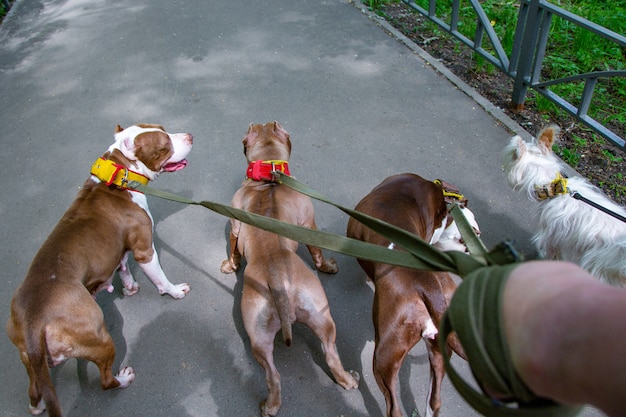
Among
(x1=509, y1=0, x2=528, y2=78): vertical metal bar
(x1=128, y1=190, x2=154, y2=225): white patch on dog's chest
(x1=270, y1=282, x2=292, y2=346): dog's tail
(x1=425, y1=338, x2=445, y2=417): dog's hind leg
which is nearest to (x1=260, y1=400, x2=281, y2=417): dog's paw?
(x1=270, y1=282, x2=292, y2=346): dog's tail

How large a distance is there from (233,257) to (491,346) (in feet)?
9.68

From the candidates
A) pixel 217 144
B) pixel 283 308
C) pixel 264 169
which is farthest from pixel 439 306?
pixel 217 144

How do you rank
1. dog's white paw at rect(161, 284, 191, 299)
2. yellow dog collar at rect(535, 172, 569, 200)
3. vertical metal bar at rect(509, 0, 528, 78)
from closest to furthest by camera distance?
1. yellow dog collar at rect(535, 172, 569, 200)
2. dog's white paw at rect(161, 284, 191, 299)
3. vertical metal bar at rect(509, 0, 528, 78)

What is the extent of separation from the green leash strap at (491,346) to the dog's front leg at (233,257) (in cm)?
264

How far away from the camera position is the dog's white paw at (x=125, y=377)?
2994 millimetres

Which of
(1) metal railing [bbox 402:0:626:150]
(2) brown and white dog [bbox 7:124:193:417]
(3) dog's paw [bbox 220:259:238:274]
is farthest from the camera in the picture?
(1) metal railing [bbox 402:0:626:150]

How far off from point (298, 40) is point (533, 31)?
11.3 ft

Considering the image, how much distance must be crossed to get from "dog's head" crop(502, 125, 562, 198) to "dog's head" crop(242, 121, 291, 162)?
70.9 inches

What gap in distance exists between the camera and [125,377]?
3.01 meters

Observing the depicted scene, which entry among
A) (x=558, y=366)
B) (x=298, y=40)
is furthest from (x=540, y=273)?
(x=298, y=40)

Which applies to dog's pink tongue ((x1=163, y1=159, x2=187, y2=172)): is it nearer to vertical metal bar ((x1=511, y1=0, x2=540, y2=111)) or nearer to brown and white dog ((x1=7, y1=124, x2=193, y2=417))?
brown and white dog ((x1=7, y1=124, x2=193, y2=417))

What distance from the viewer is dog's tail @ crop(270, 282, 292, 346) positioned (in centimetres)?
250

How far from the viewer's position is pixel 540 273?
0.80 m

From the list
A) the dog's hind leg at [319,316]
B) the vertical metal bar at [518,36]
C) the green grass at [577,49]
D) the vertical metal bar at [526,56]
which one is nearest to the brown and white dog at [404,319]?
the dog's hind leg at [319,316]
